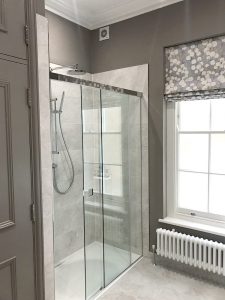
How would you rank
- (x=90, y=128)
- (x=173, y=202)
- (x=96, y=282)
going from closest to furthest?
(x=96, y=282), (x=90, y=128), (x=173, y=202)

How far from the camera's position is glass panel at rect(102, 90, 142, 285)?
8.55 ft

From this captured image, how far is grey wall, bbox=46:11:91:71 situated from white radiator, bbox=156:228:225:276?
84.2 inches

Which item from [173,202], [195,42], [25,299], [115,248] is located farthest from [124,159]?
[25,299]

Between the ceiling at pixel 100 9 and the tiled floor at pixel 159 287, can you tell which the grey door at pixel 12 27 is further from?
the tiled floor at pixel 159 287

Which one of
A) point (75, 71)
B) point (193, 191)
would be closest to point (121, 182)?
point (193, 191)

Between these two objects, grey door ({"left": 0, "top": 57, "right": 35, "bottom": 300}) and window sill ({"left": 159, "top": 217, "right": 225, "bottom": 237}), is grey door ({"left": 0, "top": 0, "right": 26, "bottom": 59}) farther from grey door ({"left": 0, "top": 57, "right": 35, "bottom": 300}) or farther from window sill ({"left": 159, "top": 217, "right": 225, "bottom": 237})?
window sill ({"left": 159, "top": 217, "right": 225, "bottom": 237})

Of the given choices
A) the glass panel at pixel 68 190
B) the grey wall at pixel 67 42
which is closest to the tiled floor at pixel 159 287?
the glass panel at pixel 68 190

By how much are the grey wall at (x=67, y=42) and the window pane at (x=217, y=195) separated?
1988 mm

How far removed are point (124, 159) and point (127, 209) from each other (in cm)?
57

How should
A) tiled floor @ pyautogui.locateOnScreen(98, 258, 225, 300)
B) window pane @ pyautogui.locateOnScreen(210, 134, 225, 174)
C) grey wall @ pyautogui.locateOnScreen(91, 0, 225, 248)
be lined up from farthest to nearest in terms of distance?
window pane @ pyautogui.locateOnScreen(210, 134, 225, 174) → grey wall @ pyautogui.locateOnScreen(91, 0, 225, 248) → tiled floor @ pyautogui.locateOnScreen(98, 258, 225, 300)

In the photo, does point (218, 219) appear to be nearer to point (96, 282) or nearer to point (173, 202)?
point (173, 202)

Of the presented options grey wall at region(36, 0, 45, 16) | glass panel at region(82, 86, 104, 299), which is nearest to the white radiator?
glass panel at region(82, 86, 104, 299)

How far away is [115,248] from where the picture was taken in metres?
2.69

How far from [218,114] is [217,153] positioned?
39cm
